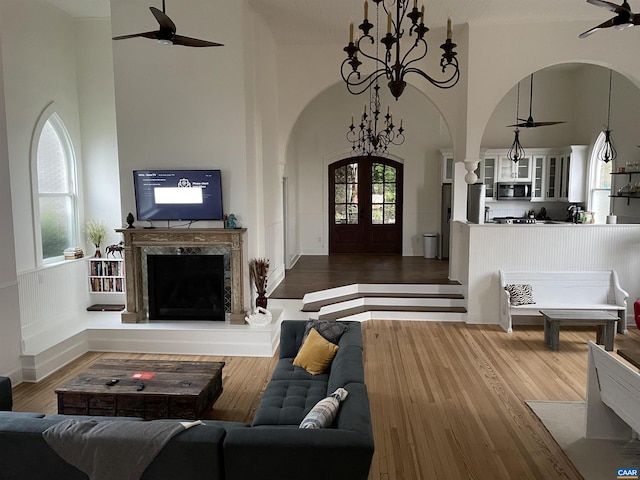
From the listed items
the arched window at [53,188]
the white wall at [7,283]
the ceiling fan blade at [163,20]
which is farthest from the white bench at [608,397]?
the arched window at [53,188]

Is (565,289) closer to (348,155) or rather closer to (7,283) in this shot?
(348,155)

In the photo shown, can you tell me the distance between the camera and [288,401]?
3494mm

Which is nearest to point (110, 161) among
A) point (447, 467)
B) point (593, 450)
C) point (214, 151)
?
point (214, 151)

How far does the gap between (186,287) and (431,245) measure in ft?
19.3

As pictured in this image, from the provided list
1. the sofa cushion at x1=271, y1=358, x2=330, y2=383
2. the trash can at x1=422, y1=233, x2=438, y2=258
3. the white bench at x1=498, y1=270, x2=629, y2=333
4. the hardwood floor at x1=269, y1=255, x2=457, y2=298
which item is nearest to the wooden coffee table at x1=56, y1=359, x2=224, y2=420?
the sofa cushion at x1=271, y1=358, x2=330, y2=383

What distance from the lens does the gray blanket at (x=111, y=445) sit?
2.40 m

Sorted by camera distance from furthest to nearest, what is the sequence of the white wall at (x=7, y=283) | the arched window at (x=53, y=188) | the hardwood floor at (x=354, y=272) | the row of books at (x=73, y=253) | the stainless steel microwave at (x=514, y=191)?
the stainless steel microwave at (x=514, y=191)
the hardwood floor at (x=354, y=272)
the row of books at (x=73, y=253)
the arched window at (x=53, y=188)
the white wall at (x=7, y=283)

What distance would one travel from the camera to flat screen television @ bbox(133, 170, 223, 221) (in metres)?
5.96

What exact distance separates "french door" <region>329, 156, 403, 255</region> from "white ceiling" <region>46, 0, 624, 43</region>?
4.11 meters

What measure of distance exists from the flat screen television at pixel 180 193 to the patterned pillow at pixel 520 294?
4199 millimetres

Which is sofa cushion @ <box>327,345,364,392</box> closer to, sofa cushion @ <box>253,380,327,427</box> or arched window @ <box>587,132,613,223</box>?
sofa cushion @ <box>253,380,327,427</box>

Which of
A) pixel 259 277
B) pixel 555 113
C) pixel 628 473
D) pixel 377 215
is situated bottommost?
pixel 628 473

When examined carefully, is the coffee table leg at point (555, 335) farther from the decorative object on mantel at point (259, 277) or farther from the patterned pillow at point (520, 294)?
the decorative object on mantel at point (259, 277)

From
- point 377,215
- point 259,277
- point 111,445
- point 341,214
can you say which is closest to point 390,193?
point 377,215
